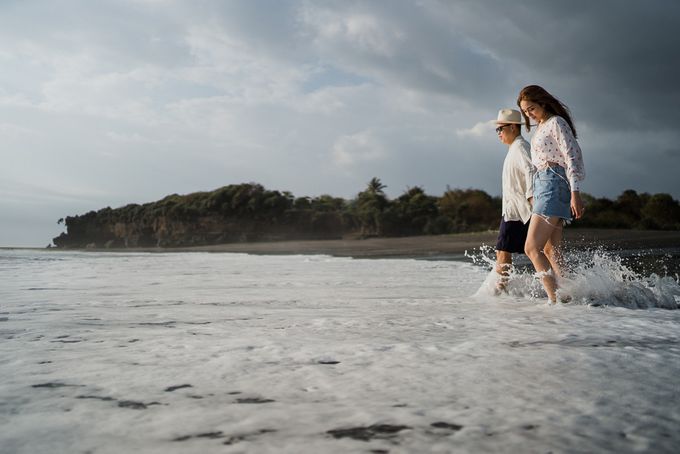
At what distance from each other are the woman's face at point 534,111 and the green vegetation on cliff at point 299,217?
27.1m

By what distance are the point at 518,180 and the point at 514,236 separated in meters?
0.50

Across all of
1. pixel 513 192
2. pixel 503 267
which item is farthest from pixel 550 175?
pixel 503 267

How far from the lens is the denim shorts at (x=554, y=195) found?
12.9ft

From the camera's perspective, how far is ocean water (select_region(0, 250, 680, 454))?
4.06 ft

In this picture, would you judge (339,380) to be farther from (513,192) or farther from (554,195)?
(513,192)

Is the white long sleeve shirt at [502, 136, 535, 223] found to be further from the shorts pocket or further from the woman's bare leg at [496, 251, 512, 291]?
the shorts pocket

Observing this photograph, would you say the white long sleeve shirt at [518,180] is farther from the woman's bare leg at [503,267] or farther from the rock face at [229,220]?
the rock face at [229,220]

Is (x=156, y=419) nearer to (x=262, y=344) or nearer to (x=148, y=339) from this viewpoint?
(x=262, y=344)

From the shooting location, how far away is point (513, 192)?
4602 mm

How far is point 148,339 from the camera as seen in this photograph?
2.49 meters

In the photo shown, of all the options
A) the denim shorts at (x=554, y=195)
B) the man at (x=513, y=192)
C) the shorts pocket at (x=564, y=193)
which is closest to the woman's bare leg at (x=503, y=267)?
the man at (x=513, y=192)

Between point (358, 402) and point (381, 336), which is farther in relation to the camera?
point (381, 336)

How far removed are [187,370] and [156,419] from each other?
21.2 inches

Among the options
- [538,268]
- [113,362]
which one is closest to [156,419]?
[113,362]
